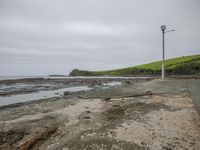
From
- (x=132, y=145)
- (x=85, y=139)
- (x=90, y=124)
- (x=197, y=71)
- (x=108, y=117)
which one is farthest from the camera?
(x=197, y=71)

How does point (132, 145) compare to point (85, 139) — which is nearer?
point (132, 145)

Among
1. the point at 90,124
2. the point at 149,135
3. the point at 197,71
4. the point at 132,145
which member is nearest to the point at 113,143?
the point at 132,145

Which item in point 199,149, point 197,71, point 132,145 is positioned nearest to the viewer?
point 199,149

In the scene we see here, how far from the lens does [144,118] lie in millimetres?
5133

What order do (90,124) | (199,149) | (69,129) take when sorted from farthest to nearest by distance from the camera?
1. (90,124)
2. (69,129)
3. (199,149)

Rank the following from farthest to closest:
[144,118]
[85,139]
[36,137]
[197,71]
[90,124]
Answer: [197,71] → [144,118] → [90,124] → [36,137] → [85,139]

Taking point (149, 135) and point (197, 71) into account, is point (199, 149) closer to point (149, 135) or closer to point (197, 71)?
point (149, 135)

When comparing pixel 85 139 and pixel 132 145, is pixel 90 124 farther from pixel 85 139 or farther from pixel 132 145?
pixel 132 145

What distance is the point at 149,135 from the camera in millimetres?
3807

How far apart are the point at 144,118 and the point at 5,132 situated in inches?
190

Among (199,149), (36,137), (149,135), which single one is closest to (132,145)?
(149,135)

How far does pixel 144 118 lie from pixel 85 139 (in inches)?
97.6

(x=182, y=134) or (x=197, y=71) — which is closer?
(x=182, y=134)

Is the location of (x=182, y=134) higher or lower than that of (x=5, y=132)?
higher
